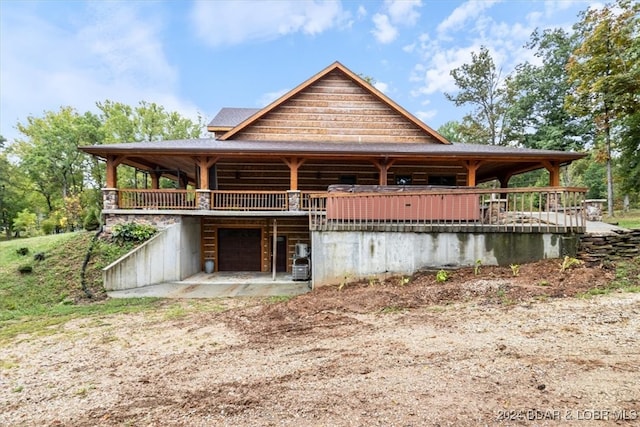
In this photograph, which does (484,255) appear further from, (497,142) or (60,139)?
(60,139)

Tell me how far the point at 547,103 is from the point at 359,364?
93.1 feet

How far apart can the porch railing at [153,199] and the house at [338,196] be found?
0.15ft

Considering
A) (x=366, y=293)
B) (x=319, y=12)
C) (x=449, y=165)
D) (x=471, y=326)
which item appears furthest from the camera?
(x=319, y=12)

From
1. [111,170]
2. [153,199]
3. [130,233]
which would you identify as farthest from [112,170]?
[130,233]

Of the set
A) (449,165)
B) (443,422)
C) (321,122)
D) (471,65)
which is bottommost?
(443,422)

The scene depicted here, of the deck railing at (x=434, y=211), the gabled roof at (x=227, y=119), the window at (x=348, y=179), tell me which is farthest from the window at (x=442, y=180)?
the gabled roof at (x=227, y=119)

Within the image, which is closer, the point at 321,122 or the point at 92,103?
the point at 321,122

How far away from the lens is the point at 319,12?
18688 mm

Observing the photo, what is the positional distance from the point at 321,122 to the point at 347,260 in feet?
24.9

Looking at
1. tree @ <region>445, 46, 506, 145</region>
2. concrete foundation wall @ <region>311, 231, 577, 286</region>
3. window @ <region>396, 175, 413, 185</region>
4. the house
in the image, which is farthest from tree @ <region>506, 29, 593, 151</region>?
concrete foundation wall @ <region>311, 231, 577, 286</region>

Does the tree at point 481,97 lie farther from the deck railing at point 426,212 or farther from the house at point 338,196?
the deck railing at point 426,212

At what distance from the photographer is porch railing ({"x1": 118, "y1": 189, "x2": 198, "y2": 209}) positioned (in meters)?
11.1

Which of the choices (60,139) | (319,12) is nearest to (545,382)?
(319,12)

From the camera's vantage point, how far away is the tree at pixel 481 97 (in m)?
26.5
